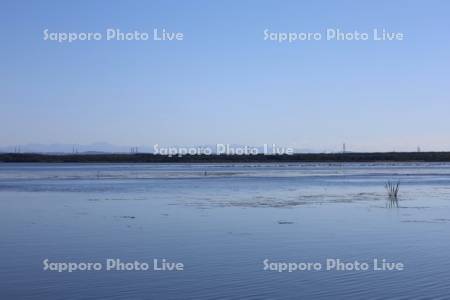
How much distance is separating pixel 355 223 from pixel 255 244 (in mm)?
4051

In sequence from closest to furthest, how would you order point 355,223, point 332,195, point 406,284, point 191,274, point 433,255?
point 406,284
point 191,274
point 433,255
point 355,223
point 332,195

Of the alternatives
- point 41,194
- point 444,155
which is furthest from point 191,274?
point 444,155

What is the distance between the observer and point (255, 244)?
40.9ft

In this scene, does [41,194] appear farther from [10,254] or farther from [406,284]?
[406,284]

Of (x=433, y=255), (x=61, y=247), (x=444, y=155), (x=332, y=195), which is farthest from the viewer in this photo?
(x=444, y=155)

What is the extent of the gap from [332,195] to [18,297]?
1829 cm

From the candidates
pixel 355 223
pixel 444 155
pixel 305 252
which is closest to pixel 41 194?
pixel 355 223

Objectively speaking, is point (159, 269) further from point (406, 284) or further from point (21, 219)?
point (21, 219)

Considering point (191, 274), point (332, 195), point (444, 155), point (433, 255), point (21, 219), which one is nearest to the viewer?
point (191, 274)

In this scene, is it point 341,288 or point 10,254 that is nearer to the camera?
point 341,288

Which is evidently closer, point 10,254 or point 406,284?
point 406,284

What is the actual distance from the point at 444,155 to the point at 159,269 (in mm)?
Result: 136797

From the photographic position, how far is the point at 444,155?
13925 centimetres

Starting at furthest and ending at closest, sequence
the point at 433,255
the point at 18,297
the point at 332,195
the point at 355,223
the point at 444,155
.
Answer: the point at 444,155 → the point at 332,195 → the point at 355,223 → the point at 433,255 → the point at 18,297
